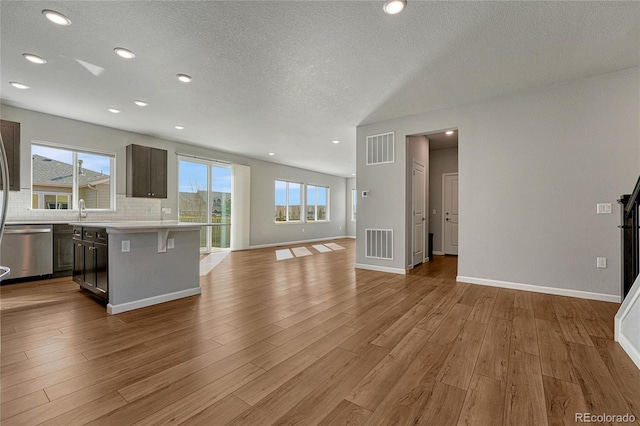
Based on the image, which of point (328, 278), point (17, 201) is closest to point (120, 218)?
point (17, 201)

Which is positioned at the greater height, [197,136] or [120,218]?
[197,136]

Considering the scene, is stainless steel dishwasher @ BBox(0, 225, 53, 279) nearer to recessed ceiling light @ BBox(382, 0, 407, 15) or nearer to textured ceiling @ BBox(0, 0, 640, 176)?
textured ceiling @ BBox(0, 0, 640, 176)

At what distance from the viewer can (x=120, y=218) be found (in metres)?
5.70

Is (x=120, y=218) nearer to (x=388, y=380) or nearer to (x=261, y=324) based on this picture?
(x=261, y=324)

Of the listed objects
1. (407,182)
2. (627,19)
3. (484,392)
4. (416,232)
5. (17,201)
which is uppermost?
(627,19)

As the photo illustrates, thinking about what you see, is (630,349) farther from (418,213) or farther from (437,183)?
(437,183)

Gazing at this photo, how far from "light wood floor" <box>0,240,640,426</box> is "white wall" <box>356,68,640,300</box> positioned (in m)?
0.54

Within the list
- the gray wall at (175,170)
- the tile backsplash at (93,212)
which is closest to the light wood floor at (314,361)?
A: the tile backsplash at (93,212)

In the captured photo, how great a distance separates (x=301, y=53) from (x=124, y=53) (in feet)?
6.12

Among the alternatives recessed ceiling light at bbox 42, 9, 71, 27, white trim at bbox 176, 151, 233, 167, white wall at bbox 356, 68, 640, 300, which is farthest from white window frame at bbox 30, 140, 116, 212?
white wall at bbox 356, 68, 640, 300

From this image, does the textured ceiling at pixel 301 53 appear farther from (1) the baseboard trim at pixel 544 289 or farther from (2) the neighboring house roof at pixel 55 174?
(1) the baseboard trim at pixel 544 289

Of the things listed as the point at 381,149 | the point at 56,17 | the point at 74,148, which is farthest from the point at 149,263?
the point at 381,149

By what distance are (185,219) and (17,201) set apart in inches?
115

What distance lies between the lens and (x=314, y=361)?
78.9 inches
